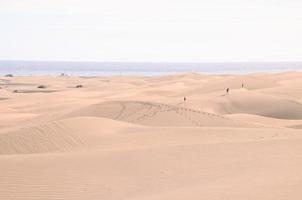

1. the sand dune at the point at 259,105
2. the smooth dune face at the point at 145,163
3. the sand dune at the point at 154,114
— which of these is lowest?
the sand dune at the point at 259,105

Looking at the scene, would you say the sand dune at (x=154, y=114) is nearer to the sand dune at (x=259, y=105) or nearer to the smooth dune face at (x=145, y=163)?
the smooth dune face at (x=145, y=163)

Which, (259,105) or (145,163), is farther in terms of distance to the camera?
(259,105)

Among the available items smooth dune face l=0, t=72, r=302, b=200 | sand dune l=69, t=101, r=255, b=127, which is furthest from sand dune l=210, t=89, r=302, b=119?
smooth dune face l=0, t=72, r=302, b=200

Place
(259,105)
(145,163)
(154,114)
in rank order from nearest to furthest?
(145,163), (154,114), (259,105)

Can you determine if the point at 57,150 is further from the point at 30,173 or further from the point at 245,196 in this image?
the point at 245,196

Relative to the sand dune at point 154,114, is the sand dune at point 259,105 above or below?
below

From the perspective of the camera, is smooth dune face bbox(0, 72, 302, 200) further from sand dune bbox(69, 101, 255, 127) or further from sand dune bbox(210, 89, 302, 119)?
sand dune bbox(210, 89, 302, 119)

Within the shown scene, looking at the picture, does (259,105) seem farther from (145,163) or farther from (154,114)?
(145,163)

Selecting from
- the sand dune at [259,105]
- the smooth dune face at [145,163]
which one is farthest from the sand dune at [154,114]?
the sand dune at [259,105]

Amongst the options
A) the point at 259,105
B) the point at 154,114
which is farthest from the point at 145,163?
the point at 259,105

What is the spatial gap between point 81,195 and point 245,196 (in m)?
2.36

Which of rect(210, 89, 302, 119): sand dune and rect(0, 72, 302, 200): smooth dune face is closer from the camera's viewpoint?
rect(0, 72, 302, 200): smooth dune face

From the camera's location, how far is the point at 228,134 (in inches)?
528

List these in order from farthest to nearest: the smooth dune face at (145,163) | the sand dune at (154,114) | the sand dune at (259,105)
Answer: the sand dune at (259,105) → the sand dune at (154,114) → the smooth dune face at (145,163)
